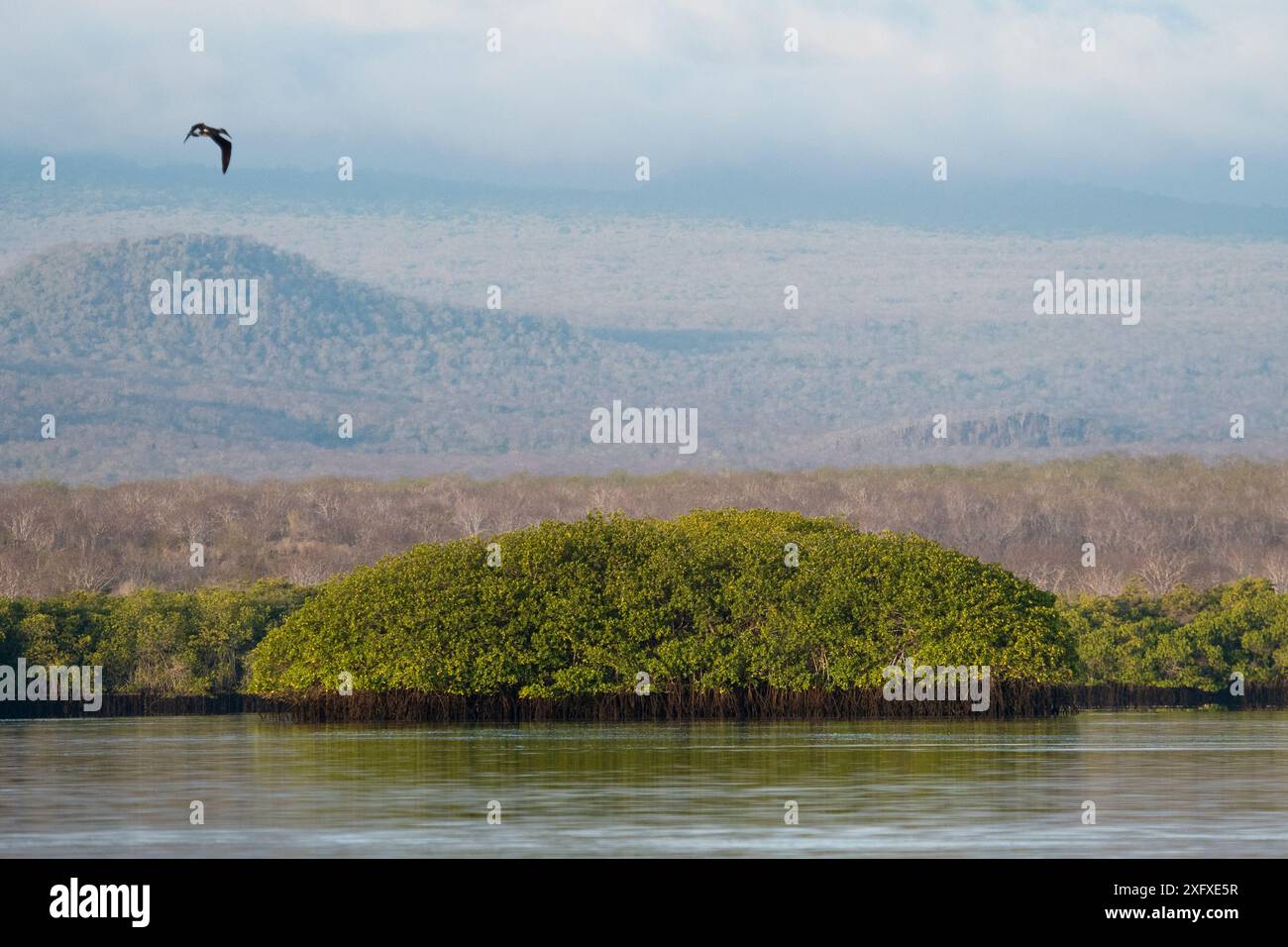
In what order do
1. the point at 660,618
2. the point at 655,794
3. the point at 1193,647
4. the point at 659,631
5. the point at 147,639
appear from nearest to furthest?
the point at 655,794
the point at 659,631
the point at 660,618
the point at 147,639
the point at 1193,647

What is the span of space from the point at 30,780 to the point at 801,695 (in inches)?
1603

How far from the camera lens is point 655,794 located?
4094 centimetres

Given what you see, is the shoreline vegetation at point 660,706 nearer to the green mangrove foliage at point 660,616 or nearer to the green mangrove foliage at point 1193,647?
the green mangrove foliage at point 660,616

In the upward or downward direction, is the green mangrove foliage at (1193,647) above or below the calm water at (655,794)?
above

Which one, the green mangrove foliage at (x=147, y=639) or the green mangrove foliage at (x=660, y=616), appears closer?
the green mangrove foliage at (x=660, y=616)

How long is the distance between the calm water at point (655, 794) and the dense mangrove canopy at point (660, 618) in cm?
1388

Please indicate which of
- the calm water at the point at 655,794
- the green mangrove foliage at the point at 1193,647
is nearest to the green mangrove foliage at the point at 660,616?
the calm water at the point at 655,794

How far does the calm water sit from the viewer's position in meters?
32.6

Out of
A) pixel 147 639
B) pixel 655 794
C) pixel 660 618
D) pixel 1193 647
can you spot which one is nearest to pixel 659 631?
pixel 660 618

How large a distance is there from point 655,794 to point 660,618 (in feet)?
138

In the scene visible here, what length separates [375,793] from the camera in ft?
136

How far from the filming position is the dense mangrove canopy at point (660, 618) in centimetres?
8081

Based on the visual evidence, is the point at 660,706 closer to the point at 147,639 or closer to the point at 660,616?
the point at 660,616
